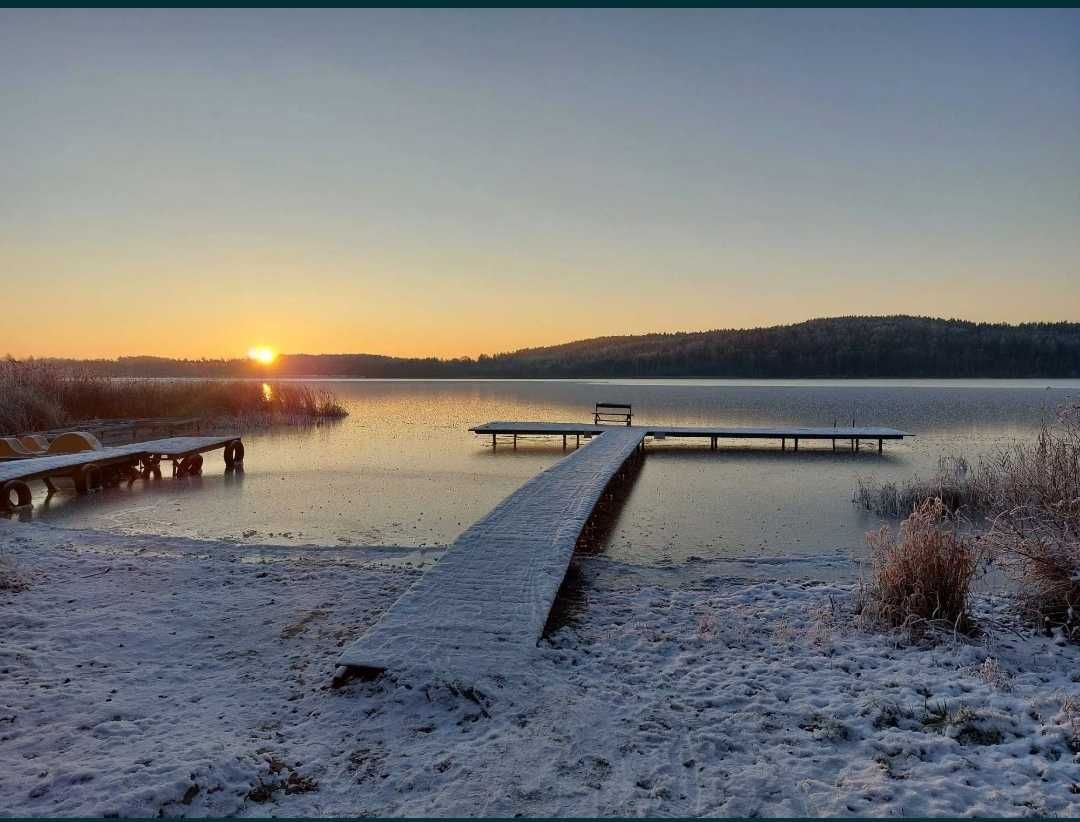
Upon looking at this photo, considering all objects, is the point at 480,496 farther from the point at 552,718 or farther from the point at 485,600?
the point at 552,718

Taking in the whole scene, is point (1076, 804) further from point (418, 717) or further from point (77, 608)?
point (77, 608)

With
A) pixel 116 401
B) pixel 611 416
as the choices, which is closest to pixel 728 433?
pixel 611 416

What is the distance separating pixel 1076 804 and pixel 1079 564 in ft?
9.02

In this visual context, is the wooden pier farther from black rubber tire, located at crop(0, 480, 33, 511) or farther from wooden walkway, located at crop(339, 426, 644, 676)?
wooden walkway, located at crop(339, 426, 644, 676)

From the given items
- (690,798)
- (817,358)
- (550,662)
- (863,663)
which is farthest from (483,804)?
(817,358)

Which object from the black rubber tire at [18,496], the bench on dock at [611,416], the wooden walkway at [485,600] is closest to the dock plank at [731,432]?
the bench on dock at [611,416]

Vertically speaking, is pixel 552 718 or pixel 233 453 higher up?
pixel 233 453

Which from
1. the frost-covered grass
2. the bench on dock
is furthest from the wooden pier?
the bench on dock

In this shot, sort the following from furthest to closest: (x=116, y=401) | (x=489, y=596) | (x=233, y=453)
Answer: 1. (x=116, y=401)
2. (x=233, y=453)
3. (x=489, y=596)

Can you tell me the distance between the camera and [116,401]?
26.3 meters

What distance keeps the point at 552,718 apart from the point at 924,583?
3318mm

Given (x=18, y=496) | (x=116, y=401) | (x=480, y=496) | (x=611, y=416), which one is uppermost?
(x=116, y=401)

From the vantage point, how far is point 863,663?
5.04 metres

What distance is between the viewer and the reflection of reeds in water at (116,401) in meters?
21.0
